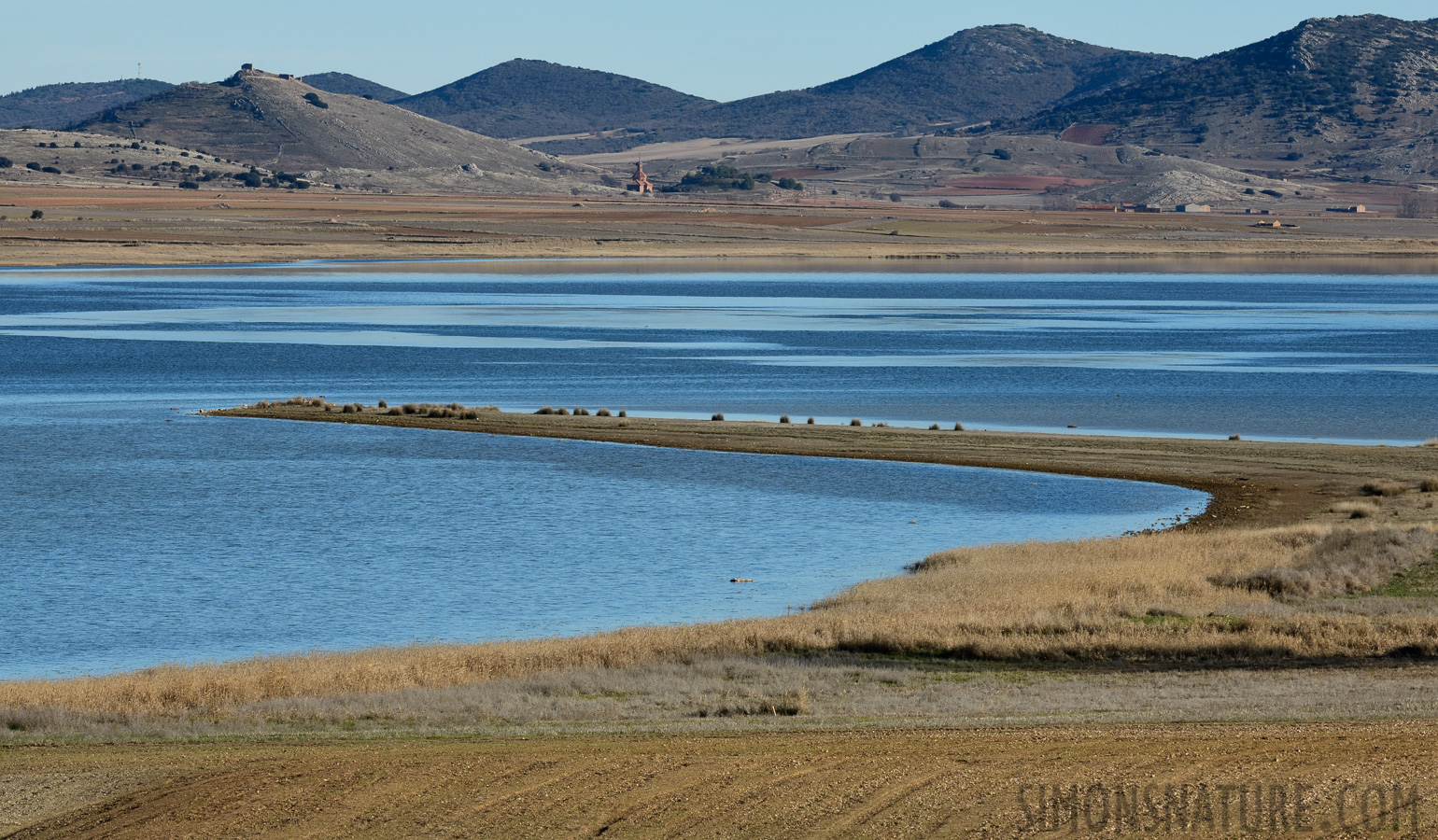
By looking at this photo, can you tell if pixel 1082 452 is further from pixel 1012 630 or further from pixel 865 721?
pixel 865 721

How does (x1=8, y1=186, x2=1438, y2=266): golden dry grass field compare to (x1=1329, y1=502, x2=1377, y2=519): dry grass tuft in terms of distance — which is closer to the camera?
(x1=1329, y1=502, x2=1377, y2=519): dry grass tuft

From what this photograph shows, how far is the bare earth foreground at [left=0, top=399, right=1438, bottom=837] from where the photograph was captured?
13.0 metres

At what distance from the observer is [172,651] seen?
934 inches

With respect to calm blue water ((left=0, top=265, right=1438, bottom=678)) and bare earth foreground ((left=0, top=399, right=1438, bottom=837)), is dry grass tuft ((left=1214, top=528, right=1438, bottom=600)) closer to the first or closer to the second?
bare earth foreground ((left=0, top=399, right=1438, bottom=837))

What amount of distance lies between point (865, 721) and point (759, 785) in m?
2.94

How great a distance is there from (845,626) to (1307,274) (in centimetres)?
14434

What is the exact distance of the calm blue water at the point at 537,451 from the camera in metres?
27.6

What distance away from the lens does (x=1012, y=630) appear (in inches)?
844

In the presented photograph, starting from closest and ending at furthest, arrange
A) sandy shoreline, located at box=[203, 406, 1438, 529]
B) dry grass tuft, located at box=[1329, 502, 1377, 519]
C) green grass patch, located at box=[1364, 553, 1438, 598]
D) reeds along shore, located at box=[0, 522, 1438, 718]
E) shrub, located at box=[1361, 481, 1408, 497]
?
1. reeds along shore, located at box=[0, 522, 1438, 718]
2. green grass patch, located at box=[1364, 553, 1438, 598]
3. dry grass tuft, located at box=[1329, 502, 1377, 519]
4. shrub, located at box=[1361, 481, 1408, 497]
5. sandy shoreline, located at box=[203, 406, 1438, 529]

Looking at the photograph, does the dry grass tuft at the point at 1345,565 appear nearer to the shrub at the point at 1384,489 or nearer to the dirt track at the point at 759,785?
the shrub at the point at 1384,489

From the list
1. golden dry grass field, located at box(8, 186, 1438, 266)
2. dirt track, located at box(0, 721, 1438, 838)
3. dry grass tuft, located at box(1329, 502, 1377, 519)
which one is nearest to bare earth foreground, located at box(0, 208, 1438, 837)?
dirt track, located at box(0, 721, 1438, 838)

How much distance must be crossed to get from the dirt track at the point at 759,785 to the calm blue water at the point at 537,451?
9423mm

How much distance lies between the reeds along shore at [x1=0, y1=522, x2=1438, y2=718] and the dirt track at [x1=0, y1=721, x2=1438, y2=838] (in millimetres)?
3143

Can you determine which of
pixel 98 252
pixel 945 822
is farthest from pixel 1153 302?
pixel 945 822
